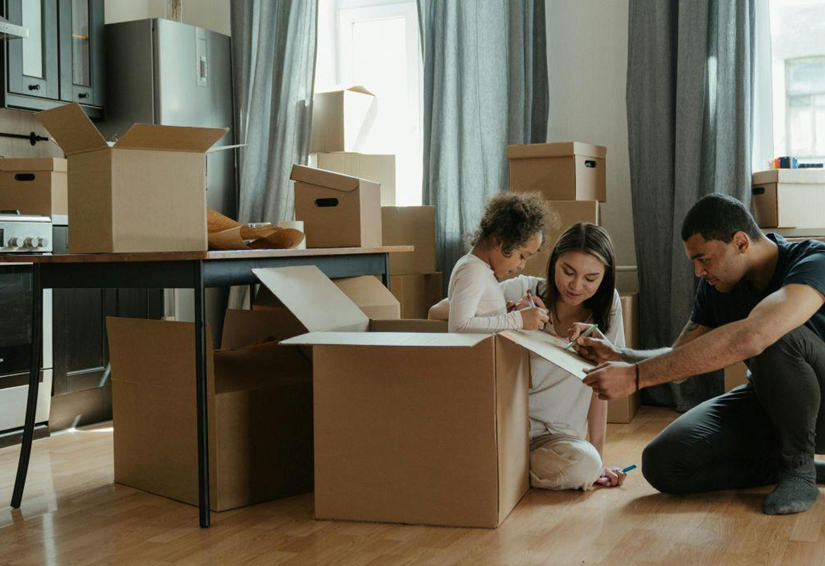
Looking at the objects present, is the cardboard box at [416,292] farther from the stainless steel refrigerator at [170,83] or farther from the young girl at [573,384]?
the young girl at [573,384]

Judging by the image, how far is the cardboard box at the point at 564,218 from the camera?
3.60 m

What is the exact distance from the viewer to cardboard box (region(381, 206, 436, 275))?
13.1ft

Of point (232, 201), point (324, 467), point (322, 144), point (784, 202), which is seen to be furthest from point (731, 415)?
point (232, 201)

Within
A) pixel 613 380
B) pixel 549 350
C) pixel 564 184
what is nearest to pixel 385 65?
pixel 564 184

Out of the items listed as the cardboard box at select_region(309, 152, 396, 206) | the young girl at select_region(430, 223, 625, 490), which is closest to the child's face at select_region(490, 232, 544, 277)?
the young girl at select_region(430, 223, 625, 490)

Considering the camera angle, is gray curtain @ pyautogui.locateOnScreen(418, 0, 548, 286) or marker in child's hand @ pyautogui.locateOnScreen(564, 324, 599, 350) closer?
marker in child's hand @ pyautogui.locateOnScreen(564, 324, 599, 350)

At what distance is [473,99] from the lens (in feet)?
13.6

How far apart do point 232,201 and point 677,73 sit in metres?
2.22

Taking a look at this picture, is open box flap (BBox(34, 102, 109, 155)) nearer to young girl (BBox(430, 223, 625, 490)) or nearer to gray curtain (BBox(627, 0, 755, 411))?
young girl (BBox(430, 223, 625, 490))

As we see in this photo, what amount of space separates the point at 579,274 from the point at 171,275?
3.48 ft

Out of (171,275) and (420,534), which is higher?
(171,275)

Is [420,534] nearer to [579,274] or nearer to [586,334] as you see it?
[586,334]

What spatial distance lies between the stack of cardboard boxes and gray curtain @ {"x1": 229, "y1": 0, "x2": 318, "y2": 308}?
1198mm

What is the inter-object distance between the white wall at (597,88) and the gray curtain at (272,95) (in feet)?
3.80
